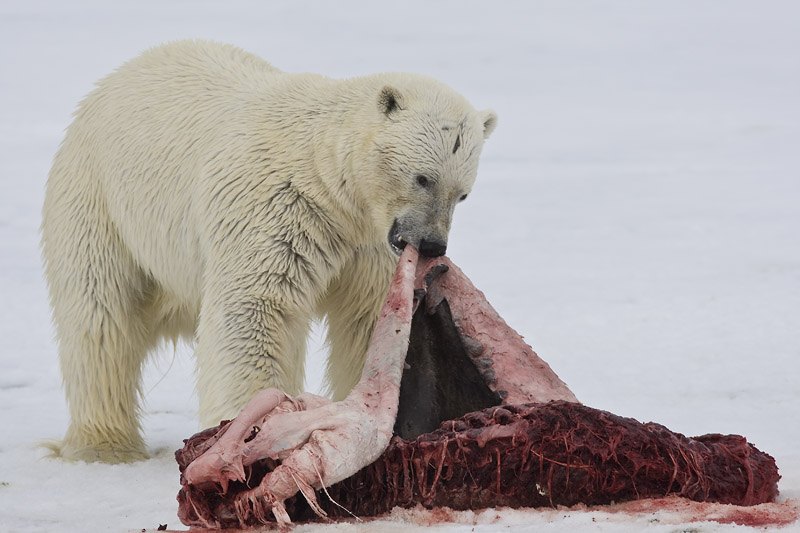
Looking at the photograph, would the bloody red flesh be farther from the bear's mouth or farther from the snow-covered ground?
the bear's mouth

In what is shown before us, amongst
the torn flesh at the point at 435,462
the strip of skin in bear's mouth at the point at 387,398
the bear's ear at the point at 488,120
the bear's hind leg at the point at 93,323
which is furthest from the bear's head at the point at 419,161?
the bear's hind leg at the point at 93,323

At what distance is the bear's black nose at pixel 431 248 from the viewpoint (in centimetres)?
Result: 445

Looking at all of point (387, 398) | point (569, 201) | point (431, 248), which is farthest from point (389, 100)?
point (569, 201)

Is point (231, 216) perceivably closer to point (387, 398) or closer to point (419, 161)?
point (419, 161)

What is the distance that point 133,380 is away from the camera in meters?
6.18

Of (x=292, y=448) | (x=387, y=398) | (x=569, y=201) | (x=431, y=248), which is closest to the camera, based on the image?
(x=292, y=448)

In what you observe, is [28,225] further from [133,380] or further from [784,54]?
[784,54]

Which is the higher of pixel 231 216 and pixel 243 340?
pixel 231 216

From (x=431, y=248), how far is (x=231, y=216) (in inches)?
41.3

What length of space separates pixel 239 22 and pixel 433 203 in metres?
15.7

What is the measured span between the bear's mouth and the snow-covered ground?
1.41 metres

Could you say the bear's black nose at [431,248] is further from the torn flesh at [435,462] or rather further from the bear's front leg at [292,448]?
the bear's front leg at [292,448]

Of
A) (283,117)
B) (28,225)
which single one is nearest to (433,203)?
(283,117)

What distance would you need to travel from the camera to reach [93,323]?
233 inches
